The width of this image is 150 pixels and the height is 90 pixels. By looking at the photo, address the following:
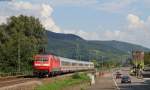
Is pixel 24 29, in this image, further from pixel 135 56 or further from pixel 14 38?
pixel 135 56

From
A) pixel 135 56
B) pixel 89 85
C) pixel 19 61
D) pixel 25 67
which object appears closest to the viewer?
pixel 89 85

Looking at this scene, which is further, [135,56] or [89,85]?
[135,56]

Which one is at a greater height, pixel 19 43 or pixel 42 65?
pixel 19 43

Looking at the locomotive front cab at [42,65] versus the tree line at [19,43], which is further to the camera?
the tree line at [19,43]

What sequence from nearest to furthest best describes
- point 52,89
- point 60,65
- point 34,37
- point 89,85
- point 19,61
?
1. point 52,89
2. point 89,85
3. point 60,65
4. point 19,61
5. point 34,37

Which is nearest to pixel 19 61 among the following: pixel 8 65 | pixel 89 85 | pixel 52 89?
pixel 8 65

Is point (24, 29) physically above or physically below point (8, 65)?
above

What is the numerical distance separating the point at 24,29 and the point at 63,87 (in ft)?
267

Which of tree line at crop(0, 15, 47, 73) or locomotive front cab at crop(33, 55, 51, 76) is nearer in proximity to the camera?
locomotive front cab at crop(33, 55, 51, 76)

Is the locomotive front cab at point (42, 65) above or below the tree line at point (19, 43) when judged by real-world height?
below

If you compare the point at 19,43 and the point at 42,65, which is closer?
the point at 42,65

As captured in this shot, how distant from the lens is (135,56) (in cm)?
16025

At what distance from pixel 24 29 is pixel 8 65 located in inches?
1158

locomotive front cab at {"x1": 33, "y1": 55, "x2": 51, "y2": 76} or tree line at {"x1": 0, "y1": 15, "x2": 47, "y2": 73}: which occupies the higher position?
tree line at {"x1": 0, "y1": 15, "x2": 47, "y2": 73}
